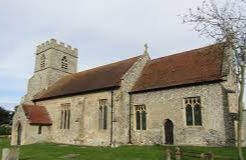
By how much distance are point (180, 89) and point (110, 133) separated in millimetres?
7532

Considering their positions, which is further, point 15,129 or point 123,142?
point 15,129

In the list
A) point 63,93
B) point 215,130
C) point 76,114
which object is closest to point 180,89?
point 215,130

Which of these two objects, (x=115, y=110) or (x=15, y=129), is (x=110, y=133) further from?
(x=15, y=129)

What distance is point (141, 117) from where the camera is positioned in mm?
25562

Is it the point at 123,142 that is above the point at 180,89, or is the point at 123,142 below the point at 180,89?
below

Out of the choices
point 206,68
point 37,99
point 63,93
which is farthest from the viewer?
point 37,99

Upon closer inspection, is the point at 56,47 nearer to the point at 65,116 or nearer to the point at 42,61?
the point at 42,61

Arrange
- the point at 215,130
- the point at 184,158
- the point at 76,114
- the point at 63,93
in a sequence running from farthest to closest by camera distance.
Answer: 1. the point at 63,93
2. the point at 76,114
3. the point at 215,130
4. the point at 184,158

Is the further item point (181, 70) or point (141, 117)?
point (141, 117)

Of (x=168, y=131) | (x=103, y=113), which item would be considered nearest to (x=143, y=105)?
(x=168, y=131)

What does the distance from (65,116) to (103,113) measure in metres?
6.04

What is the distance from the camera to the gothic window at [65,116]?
1209 inches

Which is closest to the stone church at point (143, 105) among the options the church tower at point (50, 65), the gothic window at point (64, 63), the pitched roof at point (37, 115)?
the pitched roof at point (37, 115)

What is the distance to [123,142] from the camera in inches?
988
